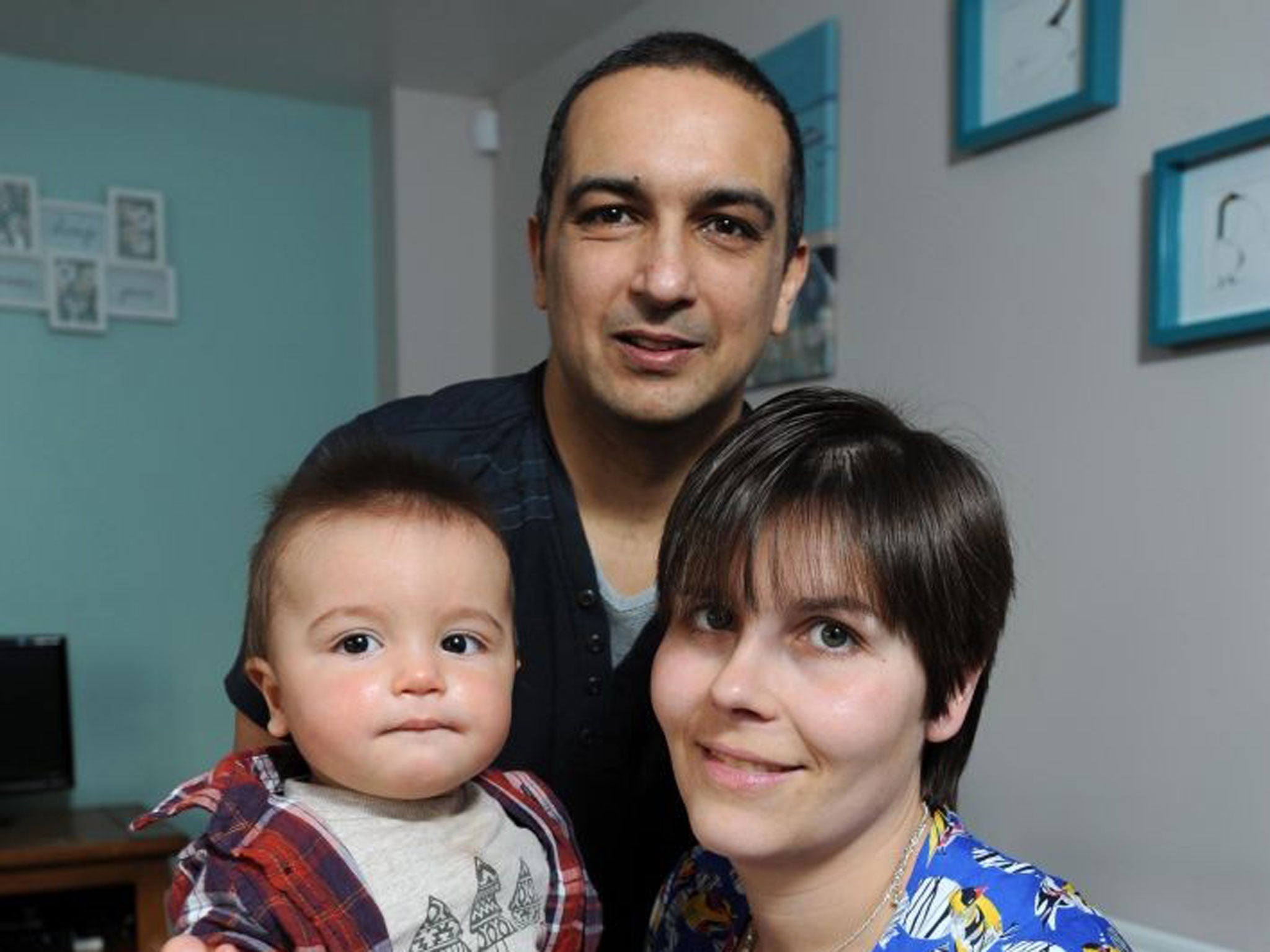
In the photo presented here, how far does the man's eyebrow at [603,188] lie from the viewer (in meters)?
1.46

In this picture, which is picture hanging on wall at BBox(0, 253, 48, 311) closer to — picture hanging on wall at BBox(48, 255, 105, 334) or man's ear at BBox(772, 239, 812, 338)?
picture hanging on wall at BBox(48, 255, 105, 334)

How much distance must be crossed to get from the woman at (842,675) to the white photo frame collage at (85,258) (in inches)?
120

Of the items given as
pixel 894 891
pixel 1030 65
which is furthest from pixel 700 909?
pixel 1030 65

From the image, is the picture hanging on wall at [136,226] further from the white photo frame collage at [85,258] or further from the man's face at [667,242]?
the man's face at [667,242]

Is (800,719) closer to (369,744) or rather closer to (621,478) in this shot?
(369,744)

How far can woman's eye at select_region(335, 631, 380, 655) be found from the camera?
3.82 ft

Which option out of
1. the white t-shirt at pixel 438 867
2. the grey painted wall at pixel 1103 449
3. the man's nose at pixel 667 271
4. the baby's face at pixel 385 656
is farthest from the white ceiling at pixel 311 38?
the white t-shirt at pixel 438 867

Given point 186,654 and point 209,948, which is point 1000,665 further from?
point 186,654

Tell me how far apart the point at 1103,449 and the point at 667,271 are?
3.37 feet

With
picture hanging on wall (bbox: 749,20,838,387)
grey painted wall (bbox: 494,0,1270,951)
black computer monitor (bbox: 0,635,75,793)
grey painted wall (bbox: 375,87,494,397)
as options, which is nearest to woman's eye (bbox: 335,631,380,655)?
grey painted wall (bbox: 494,0,1270,951)

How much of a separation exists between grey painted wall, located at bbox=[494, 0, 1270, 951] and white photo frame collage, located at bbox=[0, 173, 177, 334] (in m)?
2.18

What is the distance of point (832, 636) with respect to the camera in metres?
1.05

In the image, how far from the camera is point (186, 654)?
3.88 metres

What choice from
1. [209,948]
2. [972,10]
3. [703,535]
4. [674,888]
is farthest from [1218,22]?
[209,948]
